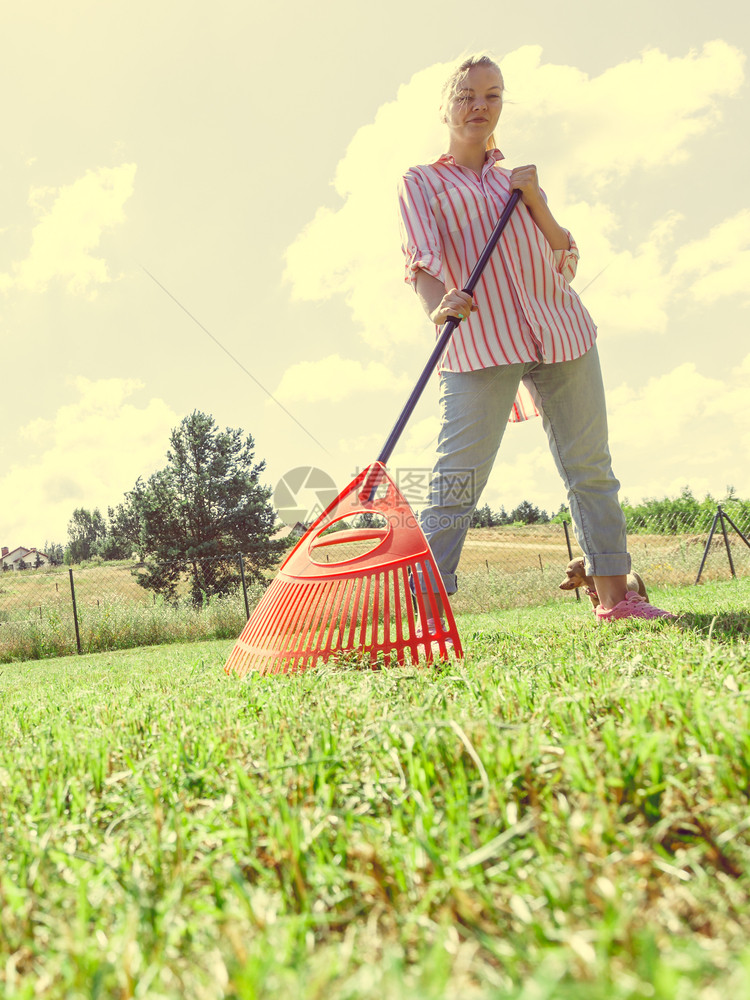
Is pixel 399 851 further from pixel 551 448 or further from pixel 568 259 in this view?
pixel 568 259

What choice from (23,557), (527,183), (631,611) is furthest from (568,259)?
(23,557)

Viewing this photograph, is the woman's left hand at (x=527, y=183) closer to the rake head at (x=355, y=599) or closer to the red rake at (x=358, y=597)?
the red rake at (x=358, y=597)

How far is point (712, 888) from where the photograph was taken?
771 mm

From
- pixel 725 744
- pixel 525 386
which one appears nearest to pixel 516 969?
pixel 725 744

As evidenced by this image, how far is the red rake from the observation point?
95.6 inches

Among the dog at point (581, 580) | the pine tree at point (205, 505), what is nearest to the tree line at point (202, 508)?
the pine tree at point (205, 505)

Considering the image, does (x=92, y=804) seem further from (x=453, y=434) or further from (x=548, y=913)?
(x=453, y=434)

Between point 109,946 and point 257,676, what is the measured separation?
1.59 metres

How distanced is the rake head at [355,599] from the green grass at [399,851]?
824 mm

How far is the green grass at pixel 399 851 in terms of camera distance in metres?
0.65

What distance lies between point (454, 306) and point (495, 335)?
25cm

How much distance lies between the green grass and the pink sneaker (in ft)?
4.97

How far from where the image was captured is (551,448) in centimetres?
326

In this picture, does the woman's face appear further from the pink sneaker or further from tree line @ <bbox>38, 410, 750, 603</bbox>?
tree line @ <bbox>38, 410, 750, 603</bbox>
